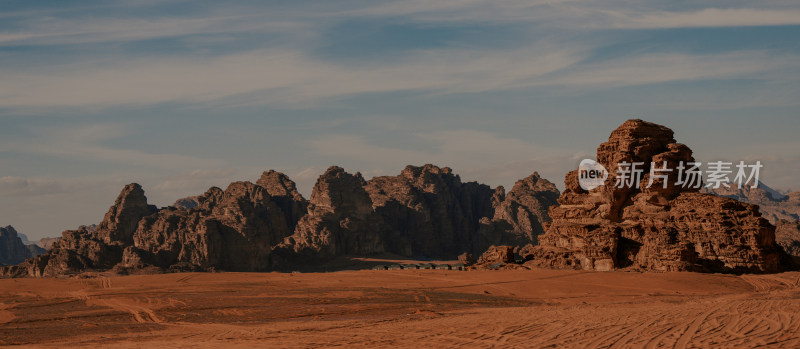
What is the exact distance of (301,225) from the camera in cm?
9531

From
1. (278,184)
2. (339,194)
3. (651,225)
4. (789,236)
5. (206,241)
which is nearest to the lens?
(651,225)

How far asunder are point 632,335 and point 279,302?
15.4 metres

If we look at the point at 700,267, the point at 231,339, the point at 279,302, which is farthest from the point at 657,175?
the point at 231,339

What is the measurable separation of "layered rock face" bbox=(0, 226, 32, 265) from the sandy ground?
11009cm

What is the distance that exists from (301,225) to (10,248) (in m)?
76.0

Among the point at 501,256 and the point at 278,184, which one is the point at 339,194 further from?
the point at 501,256

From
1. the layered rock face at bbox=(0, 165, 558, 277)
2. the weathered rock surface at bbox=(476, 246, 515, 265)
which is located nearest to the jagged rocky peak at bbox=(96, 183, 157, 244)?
the layered rock face at bbox=(0, 165, 558, 277)

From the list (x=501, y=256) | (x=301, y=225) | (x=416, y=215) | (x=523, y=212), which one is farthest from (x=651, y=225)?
(x=416, y=215)

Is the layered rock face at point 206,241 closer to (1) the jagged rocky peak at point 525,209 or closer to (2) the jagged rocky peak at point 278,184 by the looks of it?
(2) the jagged rocky peak at point 278,184

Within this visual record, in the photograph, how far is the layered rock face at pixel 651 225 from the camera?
A: 139ft

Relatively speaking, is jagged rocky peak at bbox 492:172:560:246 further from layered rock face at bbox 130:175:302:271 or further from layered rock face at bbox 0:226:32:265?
layered rock face at bbox 0:226:32:265

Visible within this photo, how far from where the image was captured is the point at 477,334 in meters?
20.4

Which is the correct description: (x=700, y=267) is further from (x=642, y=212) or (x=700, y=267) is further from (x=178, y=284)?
(x=178, y=284)

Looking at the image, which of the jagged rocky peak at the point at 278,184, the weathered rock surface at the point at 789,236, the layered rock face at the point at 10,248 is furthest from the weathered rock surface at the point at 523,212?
the layered rock face at the point at 10,248
